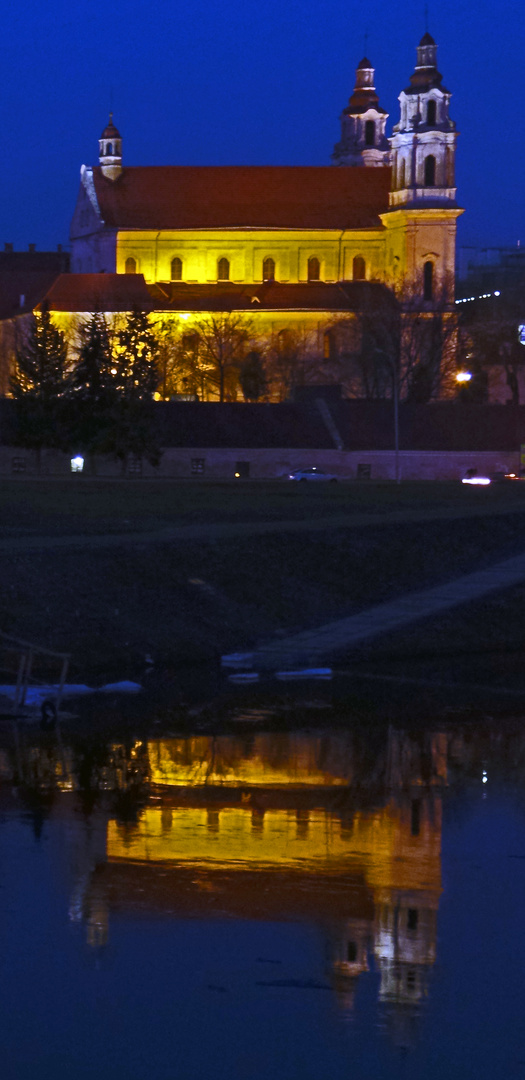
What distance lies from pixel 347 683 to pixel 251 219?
118322mm

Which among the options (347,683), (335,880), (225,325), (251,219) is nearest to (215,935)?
(335,880)

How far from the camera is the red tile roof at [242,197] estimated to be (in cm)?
13512

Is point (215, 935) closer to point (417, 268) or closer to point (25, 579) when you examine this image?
point (25, 579)

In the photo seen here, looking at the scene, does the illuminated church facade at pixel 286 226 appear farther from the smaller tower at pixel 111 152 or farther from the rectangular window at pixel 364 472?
the rectangular window at pixel 364 472

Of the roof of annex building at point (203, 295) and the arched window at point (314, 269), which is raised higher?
the arched window at point (314, 269)

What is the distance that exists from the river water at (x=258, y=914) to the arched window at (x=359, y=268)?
121308 mm

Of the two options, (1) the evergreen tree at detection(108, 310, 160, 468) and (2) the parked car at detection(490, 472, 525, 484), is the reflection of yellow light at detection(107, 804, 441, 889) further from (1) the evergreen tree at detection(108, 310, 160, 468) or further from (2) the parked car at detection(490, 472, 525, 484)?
(2) the parked car at detection(490, 472, 525, 484)

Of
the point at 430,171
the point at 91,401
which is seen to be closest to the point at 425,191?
the point at 430,171

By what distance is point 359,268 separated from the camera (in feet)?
445

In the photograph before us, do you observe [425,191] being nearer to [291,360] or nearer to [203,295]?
[203,295]

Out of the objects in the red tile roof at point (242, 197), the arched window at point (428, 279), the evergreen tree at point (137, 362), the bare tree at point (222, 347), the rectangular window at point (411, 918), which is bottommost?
the rectangular window at point (411, 918)

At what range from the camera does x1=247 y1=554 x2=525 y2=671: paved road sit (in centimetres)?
2370

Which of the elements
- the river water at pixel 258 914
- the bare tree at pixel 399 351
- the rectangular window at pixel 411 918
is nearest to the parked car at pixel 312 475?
the bare tree at pixel 399 351

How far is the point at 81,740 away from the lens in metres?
16.9
